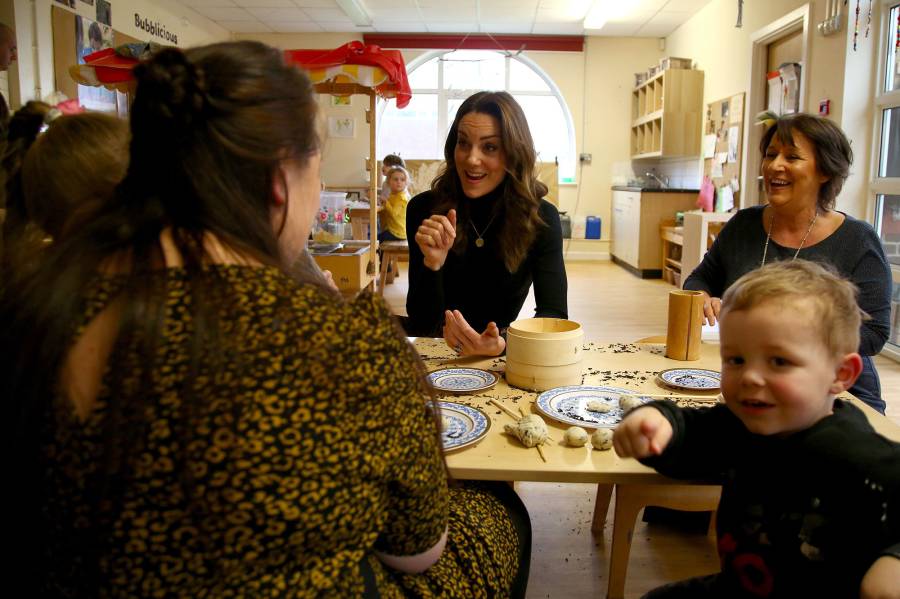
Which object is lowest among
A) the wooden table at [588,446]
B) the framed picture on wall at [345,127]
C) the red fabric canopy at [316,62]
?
the wooden table at [588,446]

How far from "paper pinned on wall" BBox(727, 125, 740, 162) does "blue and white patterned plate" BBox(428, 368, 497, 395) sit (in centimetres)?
526

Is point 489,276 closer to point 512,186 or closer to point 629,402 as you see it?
point 512,186

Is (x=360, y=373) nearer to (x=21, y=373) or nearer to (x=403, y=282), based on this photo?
(x=21, y=373)

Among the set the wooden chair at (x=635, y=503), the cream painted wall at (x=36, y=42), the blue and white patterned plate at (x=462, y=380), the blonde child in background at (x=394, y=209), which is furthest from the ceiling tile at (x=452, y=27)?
the wooden chair at (x=635, y=503)

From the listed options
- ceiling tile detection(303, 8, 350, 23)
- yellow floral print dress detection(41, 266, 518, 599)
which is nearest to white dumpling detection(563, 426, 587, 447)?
yellow floral print dress detection(41, 266, 518, 599)

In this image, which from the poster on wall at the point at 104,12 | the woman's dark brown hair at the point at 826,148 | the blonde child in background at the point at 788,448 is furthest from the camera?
the poster on wall at the point at 104,12

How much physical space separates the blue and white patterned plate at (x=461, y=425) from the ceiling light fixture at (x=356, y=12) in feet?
21.3

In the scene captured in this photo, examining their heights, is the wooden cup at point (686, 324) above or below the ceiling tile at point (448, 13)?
below

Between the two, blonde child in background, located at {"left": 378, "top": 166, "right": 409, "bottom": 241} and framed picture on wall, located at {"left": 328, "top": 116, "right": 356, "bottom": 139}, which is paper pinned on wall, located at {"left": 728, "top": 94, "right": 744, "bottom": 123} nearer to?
blonde child in background, located at {"left": 378, "top": 166, "right": 409, "bottom": 241}

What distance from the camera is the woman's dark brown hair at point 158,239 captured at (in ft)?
2.08

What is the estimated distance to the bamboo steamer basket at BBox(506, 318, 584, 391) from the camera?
1.42 metres

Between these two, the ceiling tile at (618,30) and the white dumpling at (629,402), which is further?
Answer: the ceiling tile at (618,30)

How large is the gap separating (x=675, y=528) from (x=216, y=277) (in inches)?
76.1

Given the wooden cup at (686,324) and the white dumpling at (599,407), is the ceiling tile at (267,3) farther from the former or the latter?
the white dumpling at (599,407)
